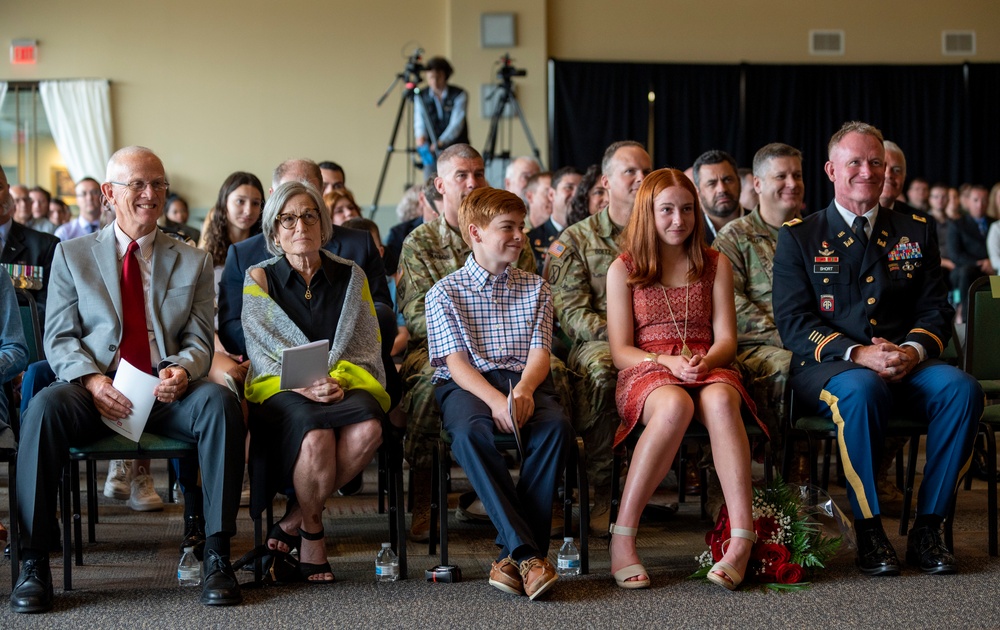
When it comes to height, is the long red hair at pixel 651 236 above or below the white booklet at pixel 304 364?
above

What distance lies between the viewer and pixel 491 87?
34.2ft

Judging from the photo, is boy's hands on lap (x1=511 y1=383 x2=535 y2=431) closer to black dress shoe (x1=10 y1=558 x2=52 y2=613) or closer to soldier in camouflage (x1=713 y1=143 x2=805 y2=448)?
soldier in camouflage (x1=713 y1=143 x2=805 y2=448)

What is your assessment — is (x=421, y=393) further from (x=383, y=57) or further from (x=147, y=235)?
(x=383, y=57)

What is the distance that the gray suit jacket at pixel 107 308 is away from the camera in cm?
298

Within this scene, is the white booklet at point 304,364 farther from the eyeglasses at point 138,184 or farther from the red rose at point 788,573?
the red rose at point 788,573

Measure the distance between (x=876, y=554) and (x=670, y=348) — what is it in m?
0.86

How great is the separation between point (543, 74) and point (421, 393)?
764 centimetres

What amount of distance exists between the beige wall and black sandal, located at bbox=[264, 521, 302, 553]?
7.75m

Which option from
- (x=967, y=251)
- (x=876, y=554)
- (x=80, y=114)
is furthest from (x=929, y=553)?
(x=80, y=114)

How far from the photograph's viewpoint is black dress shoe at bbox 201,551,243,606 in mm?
2701

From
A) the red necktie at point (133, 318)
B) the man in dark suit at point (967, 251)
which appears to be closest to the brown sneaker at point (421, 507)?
the red necktie at point (133, 318)

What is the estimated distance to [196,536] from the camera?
119 inches

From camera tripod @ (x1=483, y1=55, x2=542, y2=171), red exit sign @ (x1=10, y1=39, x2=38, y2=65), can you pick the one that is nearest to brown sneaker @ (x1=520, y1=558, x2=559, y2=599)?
camera tripod @ (x1=483, y1=55, x2=542, y2=171)

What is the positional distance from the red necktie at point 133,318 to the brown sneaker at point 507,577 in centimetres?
119
